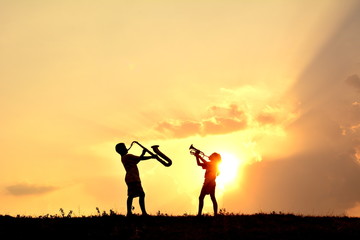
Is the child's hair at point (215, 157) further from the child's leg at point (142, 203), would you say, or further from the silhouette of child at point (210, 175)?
the child's leg at point (142, 203)

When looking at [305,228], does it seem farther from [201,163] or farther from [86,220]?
[86,220]

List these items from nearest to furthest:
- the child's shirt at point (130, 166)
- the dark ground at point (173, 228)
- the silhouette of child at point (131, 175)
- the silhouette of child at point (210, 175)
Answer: the dark ground at point (173, 228)
the silhouette of child at point (131, 175)
the child's shirt at point (130, 166)
the silhouette of child at point (210, 175)

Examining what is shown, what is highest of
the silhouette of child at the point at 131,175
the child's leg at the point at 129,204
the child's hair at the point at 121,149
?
the child's hair at the point at 121,149

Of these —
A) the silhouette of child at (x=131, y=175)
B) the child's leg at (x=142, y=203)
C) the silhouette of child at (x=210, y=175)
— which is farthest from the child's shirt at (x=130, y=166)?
the silhouette of child at (x=210, y=175)

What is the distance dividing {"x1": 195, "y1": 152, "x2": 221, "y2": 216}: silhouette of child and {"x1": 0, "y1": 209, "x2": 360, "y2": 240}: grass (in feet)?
3.69

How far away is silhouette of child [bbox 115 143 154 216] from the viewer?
18172 millimetres

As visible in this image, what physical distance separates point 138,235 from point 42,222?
446 centimetres

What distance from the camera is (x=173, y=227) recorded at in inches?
658

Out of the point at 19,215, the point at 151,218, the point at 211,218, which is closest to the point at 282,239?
the point at 211,218

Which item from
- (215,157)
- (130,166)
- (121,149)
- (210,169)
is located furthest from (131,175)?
(215,157)

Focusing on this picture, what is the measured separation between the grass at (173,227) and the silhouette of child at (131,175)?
23.2 inches

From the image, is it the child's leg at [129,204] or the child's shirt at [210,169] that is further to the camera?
the child's shirt at [210,169]

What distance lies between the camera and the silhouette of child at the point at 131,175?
18172 millimetres

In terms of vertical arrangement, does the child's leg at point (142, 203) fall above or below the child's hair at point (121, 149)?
below
